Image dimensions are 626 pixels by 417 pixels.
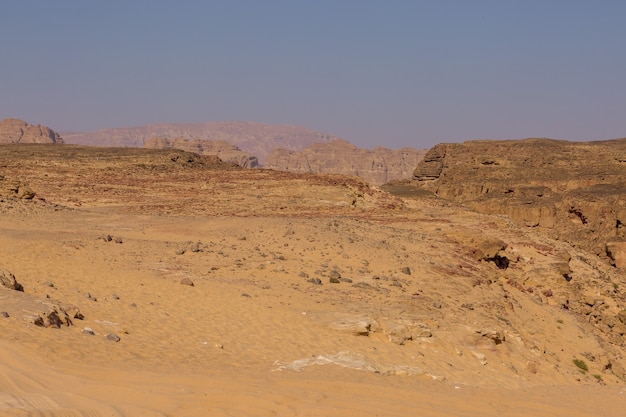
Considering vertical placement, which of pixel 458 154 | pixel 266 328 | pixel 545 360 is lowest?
pixel 545 360

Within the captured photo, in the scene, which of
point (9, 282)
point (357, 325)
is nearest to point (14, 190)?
point (9, 282)

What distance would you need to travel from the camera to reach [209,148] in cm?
15062

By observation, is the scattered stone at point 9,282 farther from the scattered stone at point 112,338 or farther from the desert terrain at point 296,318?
the scattered stone at point 112,338

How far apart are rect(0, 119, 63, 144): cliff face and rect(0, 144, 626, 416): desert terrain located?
121m

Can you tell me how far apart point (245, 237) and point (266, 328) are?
33.8 ft

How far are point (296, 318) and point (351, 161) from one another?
146 metres

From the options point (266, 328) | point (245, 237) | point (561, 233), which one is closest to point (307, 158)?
point (561, 233)

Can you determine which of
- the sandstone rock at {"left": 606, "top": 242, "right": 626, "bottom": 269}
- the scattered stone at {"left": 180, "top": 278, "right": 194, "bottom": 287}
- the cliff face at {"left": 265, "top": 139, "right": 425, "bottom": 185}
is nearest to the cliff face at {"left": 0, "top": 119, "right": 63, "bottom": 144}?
the cliff face at {"left": 265, "top": 139, "right": 425, "bottom": 185}

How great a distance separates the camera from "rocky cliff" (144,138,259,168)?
137750mm

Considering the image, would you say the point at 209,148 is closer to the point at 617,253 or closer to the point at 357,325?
the point at 617,253

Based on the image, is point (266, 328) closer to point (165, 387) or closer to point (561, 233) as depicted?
point (165, 387)

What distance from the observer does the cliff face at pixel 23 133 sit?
471 ft

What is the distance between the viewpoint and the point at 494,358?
15297 mm

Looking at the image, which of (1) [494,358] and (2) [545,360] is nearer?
(1) [494,358]
